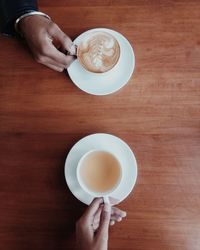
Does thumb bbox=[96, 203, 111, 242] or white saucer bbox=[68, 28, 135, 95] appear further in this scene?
white saucer bbox=[68, 28, 135, 95]

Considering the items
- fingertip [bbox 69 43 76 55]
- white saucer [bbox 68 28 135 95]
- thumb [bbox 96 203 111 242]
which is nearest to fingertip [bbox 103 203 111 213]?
thumb [bbox 96 203 111 242]

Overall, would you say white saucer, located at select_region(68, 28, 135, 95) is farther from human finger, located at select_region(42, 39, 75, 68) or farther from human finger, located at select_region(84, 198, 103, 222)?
human finger, located at select_region(84, 198, 103, 222)

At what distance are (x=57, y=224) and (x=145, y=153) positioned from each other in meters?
0.26

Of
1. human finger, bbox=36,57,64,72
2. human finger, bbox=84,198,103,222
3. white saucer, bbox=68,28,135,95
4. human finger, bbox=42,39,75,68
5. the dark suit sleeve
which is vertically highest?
the dark suit sleeve

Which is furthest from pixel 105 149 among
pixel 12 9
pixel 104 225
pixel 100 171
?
pixel 12 9

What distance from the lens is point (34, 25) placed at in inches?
33.4

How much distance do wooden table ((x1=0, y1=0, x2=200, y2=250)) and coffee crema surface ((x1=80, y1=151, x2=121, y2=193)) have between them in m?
0.05

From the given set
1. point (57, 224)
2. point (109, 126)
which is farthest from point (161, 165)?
point (57, 224)

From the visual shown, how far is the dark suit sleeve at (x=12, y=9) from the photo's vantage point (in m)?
0.86

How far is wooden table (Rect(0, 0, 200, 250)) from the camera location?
0.74m

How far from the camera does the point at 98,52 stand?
0.83 m

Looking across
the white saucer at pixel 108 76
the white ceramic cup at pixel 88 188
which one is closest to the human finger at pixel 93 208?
the white ceramic cup at pixel 88 188

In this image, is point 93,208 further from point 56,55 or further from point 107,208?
point 56,55

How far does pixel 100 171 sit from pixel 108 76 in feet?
0.78
